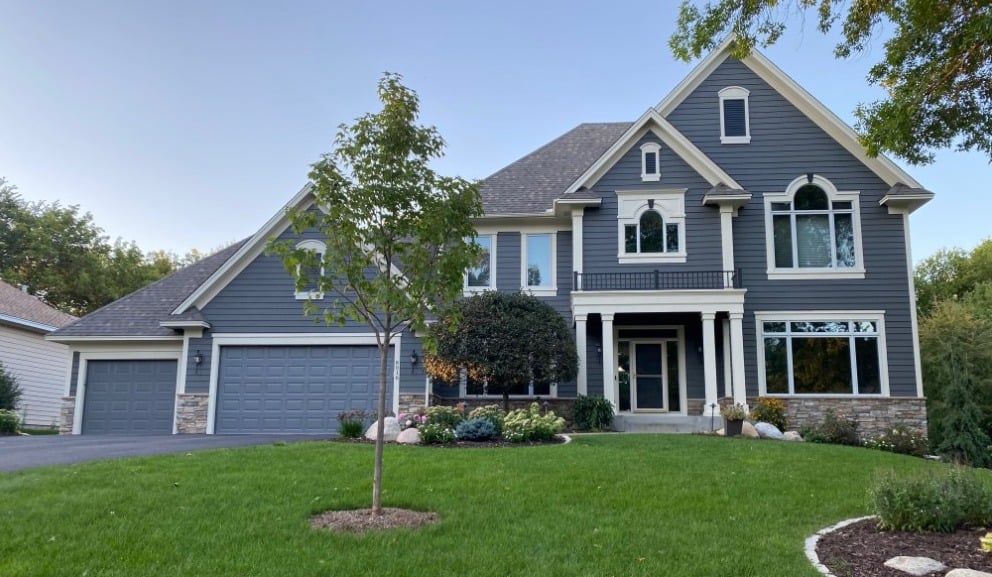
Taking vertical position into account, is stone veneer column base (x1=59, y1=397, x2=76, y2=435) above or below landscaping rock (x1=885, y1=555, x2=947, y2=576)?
above

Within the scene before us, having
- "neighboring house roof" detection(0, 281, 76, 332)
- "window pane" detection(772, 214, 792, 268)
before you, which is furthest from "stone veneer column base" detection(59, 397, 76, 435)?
"window pane" detection(772, 214, 792, 268)

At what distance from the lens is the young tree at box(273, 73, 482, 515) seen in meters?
6.41

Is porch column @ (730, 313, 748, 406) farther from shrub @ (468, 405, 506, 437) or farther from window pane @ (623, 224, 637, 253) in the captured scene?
shrub @ (468, 405, 506, 437)

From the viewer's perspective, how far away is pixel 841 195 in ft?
54.2

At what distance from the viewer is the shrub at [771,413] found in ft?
48.4

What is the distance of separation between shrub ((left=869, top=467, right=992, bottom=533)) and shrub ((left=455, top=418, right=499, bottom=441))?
22.1ft

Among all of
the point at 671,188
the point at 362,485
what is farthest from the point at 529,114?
the point at 362,485

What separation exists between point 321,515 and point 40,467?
4.56 meters

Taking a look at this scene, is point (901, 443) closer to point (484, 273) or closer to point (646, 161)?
point (646, 161)

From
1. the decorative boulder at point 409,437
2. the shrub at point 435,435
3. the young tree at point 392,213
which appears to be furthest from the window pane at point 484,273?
the young tree at point 392,213

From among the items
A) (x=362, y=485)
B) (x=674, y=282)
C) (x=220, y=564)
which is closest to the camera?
(x=220, y=564)

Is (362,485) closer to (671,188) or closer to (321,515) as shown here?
(321,515)

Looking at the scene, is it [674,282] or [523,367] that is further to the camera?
[674,282]

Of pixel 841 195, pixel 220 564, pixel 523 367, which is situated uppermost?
pixel 841 195
